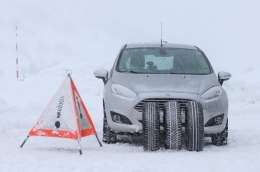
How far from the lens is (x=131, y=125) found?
974 centimetres

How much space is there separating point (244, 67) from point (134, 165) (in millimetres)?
16538

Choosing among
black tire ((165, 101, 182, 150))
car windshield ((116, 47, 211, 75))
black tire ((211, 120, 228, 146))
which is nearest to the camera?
black tire ((165, 101, 182, 150))

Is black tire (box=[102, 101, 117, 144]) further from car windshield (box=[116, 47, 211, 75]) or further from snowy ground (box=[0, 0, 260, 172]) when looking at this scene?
car windshield (box=[116, 47, 211, 75])

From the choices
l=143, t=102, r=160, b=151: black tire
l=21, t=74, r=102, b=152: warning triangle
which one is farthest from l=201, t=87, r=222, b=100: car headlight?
l=21, t=74, r=102, b=152: warning triangle

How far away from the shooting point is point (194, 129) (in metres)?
9.28

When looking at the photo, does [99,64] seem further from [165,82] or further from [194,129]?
[194,129]

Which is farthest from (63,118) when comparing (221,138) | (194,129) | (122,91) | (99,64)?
(99,64)

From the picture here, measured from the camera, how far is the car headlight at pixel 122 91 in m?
9.82

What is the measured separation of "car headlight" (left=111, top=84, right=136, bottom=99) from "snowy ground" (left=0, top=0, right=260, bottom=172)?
772 millimetres

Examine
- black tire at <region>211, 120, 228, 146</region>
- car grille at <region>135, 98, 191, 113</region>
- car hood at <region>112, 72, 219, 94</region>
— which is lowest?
black tire at <region>211, 120, 228, 146</region>

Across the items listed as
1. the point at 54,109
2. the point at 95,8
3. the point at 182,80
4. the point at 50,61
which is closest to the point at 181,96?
the point at 182,80

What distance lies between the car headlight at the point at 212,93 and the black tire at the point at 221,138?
56cm

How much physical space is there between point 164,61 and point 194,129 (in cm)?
276

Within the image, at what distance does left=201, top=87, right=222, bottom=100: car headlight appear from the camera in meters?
9.85
